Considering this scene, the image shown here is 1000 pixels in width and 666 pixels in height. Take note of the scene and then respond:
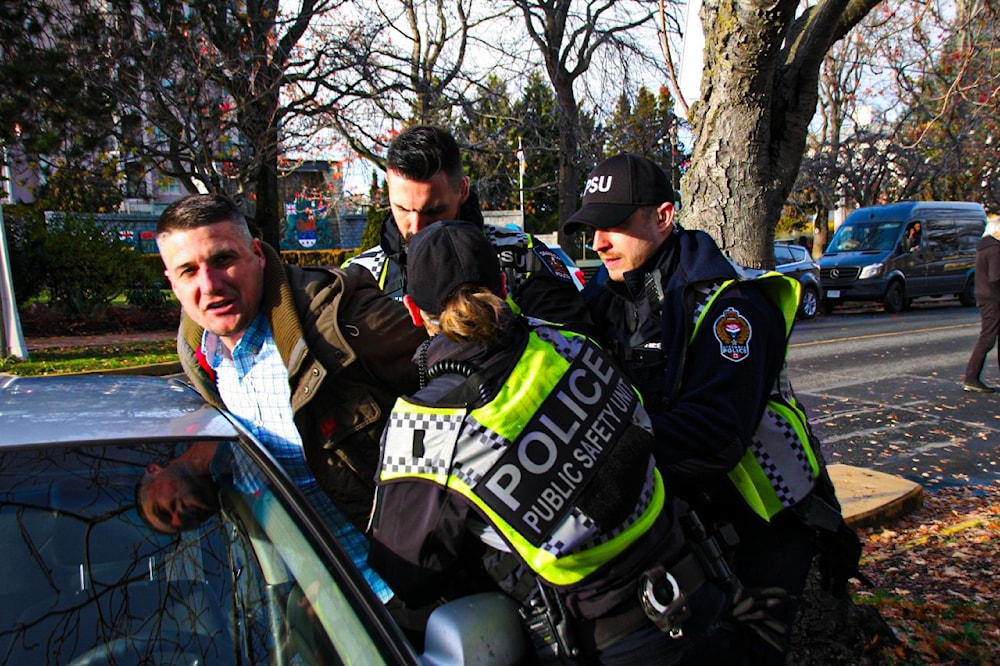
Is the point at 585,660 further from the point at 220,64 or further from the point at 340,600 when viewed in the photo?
the point at 220,64

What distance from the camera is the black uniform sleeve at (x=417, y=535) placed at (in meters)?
1.60

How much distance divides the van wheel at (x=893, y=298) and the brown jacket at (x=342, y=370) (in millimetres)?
18565

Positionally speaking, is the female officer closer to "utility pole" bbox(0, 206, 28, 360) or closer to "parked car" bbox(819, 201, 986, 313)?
"utility pole" bbox(0, 206, 28, 360)

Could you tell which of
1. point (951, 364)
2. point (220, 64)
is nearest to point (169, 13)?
point (220, 64)

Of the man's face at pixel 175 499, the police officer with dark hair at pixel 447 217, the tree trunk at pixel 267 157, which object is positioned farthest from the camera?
the tree trunk at pixel 267 157

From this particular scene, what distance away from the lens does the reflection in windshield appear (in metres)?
1.69

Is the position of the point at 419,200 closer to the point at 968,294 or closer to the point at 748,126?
the point at 748,126

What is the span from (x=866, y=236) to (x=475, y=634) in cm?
2039

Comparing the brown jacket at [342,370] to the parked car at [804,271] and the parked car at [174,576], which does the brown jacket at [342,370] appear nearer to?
the parked car at [174,576]

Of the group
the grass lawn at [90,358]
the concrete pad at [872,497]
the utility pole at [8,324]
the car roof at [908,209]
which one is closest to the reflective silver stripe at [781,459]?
the concrete pad at [872,497]

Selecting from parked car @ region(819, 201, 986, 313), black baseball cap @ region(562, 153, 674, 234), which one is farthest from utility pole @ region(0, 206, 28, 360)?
parked car @ region(819, 201, 986, 313)

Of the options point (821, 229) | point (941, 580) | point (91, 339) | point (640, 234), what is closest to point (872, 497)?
point (941, 580)

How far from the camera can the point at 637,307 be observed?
96.2 inches

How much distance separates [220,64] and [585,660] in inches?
466
